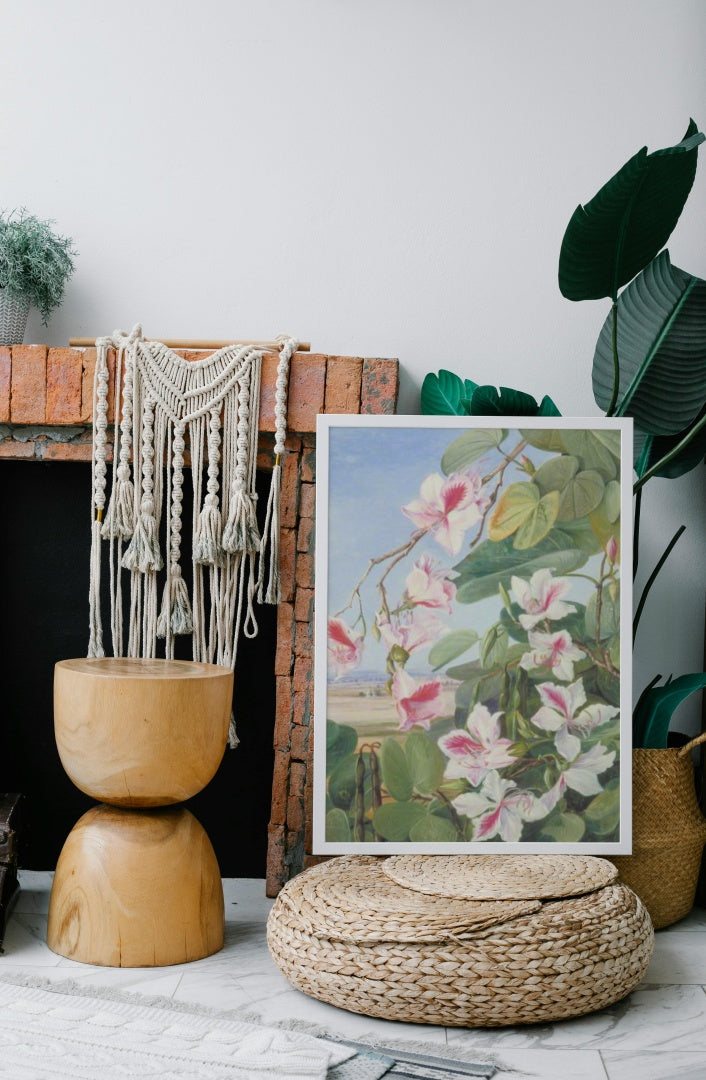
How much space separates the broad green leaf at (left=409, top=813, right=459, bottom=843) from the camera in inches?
75.8

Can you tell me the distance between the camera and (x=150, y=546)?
212 cm

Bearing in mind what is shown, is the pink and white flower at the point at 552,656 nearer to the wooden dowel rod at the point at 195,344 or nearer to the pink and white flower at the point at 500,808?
the pink and white flower at the point at 500,808

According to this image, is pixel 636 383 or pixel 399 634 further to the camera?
pixel 636 383

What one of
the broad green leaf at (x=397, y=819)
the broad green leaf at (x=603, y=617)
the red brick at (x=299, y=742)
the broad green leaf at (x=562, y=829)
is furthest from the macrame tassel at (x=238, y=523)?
the broad green leaf at (x=562, y=829)

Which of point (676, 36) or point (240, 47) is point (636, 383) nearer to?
point (676, 36)

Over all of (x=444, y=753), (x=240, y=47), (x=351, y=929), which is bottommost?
(x=351, y=929)

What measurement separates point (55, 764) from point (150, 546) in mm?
659

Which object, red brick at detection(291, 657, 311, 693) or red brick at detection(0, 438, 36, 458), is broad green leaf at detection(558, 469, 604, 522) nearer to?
red brick at detection(291, 657, 311, 693)

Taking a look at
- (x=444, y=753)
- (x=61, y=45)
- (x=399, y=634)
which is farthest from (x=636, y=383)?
(x=61, y=45)

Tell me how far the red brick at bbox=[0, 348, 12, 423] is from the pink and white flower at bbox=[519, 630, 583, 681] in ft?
4.05

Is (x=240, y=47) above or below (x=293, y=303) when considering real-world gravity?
above

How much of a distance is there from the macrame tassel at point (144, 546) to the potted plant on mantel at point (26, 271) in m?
0.51

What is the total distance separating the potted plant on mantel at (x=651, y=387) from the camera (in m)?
1.97

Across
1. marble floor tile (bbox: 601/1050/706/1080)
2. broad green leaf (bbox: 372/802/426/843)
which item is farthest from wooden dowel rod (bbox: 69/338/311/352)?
marble floor tile (bbox: 601/1050/706/1080)
